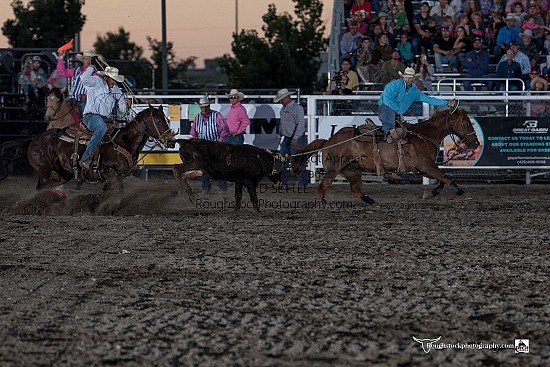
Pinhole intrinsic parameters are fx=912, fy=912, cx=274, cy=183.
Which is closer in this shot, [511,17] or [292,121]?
[292,121]

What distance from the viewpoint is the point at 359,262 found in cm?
775

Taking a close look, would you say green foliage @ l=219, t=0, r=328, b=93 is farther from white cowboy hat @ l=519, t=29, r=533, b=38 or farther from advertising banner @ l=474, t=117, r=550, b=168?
advertising banner @ l=474, t=117, r=550, b=168

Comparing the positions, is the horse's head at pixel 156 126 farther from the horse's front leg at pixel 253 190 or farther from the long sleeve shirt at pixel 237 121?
the long sleeve shirt at pixel 237 121

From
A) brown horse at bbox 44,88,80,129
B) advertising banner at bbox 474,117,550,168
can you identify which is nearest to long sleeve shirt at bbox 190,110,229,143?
brown horse at bbox 44,88,80,129

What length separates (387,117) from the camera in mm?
12172

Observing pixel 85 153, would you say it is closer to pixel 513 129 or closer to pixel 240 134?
pixel 240 134

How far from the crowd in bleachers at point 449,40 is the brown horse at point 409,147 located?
5092mm

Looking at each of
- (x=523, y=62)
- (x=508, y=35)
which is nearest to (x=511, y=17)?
(x=508, y=35)

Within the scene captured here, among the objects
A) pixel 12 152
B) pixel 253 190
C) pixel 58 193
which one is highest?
pixel 12 152

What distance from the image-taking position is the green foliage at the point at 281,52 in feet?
100

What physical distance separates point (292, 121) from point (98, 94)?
4.11 meters

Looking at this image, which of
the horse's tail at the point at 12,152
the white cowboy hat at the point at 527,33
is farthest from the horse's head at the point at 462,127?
the white cowboy hat at the point at 527,33

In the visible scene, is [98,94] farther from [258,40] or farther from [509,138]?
[258,40]

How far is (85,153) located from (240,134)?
11.7ft
